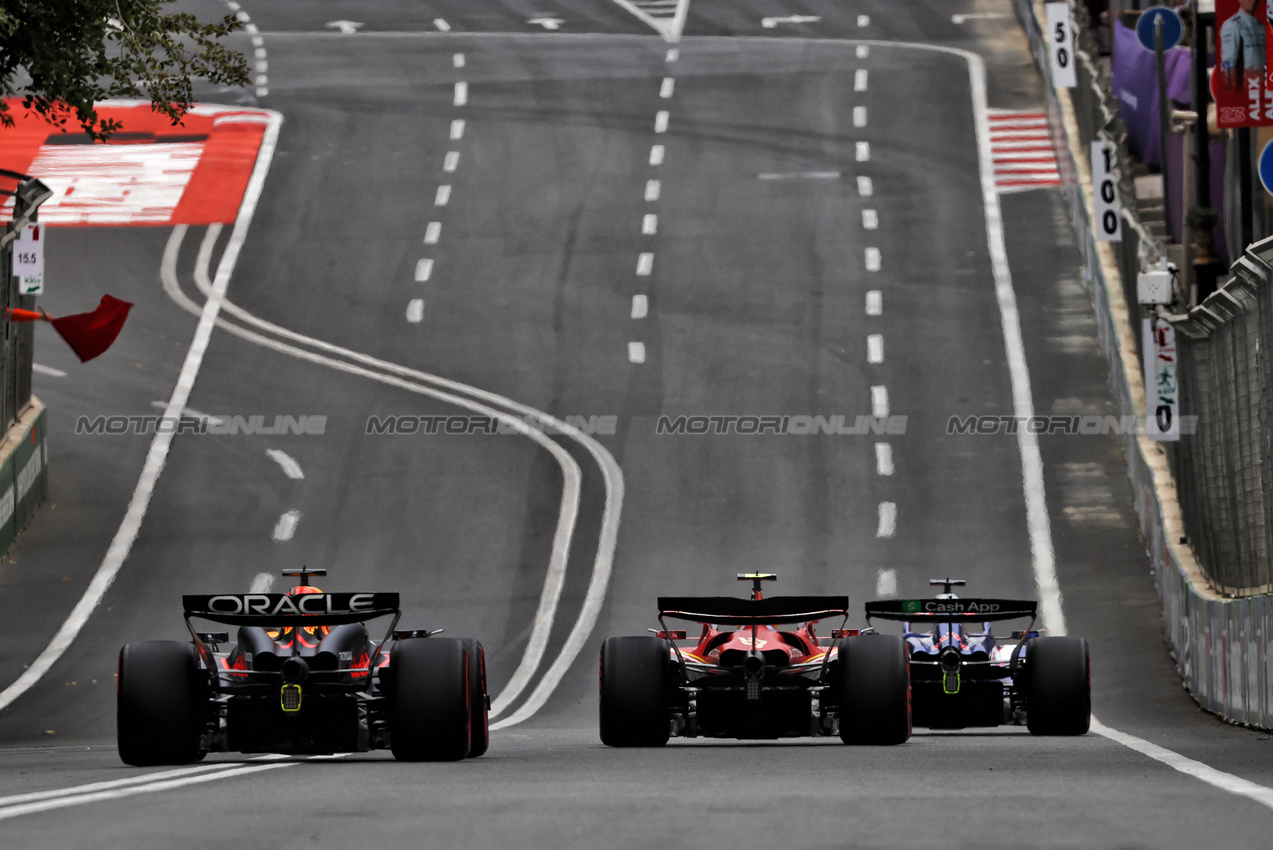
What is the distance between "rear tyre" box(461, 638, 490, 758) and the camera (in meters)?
13.8

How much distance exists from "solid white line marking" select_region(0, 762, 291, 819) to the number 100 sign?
27.1m

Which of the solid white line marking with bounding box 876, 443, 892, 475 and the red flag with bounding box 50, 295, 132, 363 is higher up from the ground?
the red flag with bounding box 50, 295, 132, 363

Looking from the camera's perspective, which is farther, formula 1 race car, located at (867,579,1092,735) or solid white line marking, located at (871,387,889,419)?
solid white line marking, located at (871,387,889,419)

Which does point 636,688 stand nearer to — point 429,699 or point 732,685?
point 732,685

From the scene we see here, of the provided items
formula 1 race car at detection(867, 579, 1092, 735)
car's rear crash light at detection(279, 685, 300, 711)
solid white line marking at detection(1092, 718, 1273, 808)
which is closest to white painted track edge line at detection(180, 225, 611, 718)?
formula 1 race car at detection(867, 579, 1092, 735)

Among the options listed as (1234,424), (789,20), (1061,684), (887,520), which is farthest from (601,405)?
(789,20)

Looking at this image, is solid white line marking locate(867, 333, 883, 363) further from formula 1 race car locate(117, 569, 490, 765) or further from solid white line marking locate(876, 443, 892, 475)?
formula 1 race car locate(117, 569, 490, 765)

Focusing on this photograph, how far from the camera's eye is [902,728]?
15.4 m

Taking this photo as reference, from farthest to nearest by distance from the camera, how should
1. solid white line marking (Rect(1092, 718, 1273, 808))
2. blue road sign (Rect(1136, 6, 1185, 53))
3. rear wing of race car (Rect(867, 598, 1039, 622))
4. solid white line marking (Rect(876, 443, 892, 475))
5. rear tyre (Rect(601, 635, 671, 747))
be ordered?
blue road sign (Rect(1136, 6, 1185, 53)), solid white line marking (Rect(876, 443, 892, 475)), rear wing of race car (Rect(867, 598, 1039, 622)), rear tyre (Rect(601, 635, 671, 747)), solid white line marking (Rect(1092, 718, 1273, 808))

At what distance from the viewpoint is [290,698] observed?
13703mm

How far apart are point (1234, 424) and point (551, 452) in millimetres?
15624

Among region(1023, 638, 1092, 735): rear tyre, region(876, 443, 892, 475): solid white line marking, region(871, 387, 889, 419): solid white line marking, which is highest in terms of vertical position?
region(871, 387, 889, 419): solid white line marking

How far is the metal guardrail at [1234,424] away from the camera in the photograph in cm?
1903

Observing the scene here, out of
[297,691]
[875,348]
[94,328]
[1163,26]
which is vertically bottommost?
[297,691]
